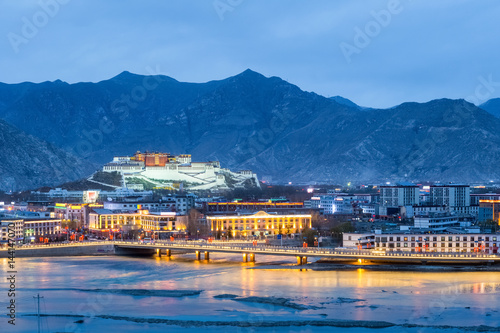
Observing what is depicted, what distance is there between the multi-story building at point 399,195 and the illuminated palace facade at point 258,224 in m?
25.2

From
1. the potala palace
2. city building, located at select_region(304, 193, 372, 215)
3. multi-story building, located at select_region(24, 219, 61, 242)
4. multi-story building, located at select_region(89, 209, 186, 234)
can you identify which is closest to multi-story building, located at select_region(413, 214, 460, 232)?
multi-story building, located at select_region(89, 209, 186, 234)

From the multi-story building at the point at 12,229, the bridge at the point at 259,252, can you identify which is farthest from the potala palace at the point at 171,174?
the bridge at the point at 259,252

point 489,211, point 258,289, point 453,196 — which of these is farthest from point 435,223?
point 453,196

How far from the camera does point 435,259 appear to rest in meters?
43.3

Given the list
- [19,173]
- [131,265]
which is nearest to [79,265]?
[131,265]

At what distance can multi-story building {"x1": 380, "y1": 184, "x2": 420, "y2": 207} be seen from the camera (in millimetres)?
89137

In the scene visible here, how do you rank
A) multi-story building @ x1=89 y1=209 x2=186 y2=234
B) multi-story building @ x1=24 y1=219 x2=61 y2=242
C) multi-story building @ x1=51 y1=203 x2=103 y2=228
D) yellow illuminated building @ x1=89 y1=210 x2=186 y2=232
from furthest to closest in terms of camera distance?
multi-story building @ x1=51 y1=203 x2=103 y2=228, yellow illuminated building @ x1=89 y1=210 x2=186 y2=232, multi-story building @ x1=89 y1=209 x2=186 y2=234, multi-story building @ x1=24 y1=219 x2=61 y2=242

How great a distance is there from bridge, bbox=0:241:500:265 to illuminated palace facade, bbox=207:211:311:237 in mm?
9361

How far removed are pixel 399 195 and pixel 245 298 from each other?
58055 millimetres

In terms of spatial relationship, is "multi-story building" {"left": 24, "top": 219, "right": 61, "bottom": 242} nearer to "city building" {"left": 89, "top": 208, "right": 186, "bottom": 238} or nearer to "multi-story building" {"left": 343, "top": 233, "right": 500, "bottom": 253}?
"city building" {"left": 89, "top": 208, "right": 186, "bottom": 238}

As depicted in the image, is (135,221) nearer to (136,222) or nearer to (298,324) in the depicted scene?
(136,222)

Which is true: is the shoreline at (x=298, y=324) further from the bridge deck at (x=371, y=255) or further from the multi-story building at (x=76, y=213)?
the multi-story building at (x=76, y=213)

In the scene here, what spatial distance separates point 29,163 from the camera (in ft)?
469

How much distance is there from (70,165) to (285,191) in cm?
5479
